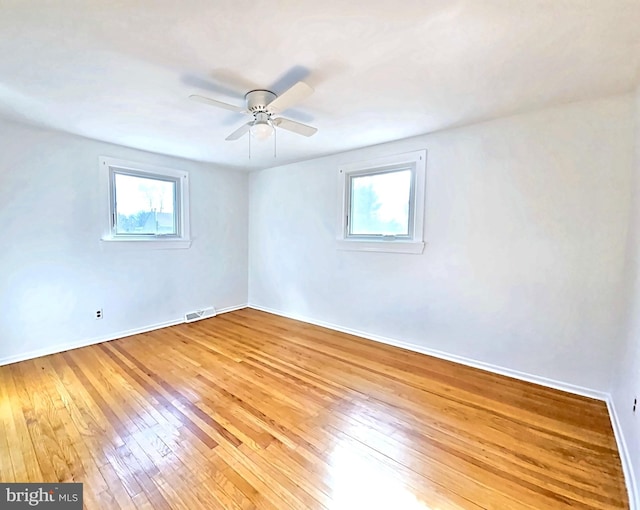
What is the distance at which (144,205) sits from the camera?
3688 mm

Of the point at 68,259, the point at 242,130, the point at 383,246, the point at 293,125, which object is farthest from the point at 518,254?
the point at 68,259

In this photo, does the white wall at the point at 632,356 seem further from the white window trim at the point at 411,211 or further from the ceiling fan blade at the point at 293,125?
the ceiling fan blade at the point at 293,125

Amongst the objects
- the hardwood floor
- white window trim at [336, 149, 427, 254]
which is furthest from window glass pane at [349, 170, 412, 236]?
the hardwood floor

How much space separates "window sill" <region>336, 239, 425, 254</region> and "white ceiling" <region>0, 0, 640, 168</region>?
1.21 m

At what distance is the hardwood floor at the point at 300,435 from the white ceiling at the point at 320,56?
2.22 metres

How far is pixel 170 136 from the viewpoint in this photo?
3010 mm

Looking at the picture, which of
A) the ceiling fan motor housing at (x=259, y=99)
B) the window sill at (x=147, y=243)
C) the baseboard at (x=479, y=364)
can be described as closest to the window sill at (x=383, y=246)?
the baseboard at (x=479, y=364)

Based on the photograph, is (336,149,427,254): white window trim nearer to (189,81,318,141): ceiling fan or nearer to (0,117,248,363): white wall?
(189,81,318,141): ceiling fan

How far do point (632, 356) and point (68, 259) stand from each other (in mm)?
4659

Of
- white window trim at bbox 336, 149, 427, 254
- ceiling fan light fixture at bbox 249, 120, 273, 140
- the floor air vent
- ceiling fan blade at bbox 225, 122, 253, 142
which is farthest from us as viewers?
the floor air vent

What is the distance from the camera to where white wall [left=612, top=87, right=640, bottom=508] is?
4.78ft

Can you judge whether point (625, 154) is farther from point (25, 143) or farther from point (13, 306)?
point (13, 306)

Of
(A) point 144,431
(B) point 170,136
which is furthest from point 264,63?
(A) point 144,431

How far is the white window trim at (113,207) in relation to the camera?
10.8 ft
